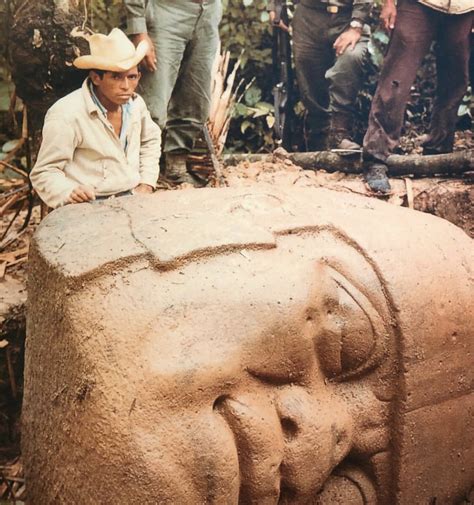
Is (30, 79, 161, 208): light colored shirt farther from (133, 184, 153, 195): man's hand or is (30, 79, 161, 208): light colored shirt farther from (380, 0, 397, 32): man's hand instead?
(380, 0, 397, 32): man's hand

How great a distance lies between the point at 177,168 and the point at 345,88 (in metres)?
0.76

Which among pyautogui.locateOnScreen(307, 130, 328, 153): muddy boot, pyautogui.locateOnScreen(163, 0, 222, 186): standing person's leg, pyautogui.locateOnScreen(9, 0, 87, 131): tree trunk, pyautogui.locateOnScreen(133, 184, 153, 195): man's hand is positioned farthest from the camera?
pyautogui.locateOnScreen(307, 130, 328, 153): muddy boot

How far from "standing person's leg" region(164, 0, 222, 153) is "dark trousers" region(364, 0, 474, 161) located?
69cm

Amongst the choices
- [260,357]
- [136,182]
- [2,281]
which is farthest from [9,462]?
[260,357]

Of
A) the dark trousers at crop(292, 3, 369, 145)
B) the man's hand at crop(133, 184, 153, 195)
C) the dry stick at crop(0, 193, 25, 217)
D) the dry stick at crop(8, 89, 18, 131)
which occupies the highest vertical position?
the dark trousers at crop(292, 3, 369, 145)

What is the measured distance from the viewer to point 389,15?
113 inches

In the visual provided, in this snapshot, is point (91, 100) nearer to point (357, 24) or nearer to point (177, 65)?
point (177, 65)

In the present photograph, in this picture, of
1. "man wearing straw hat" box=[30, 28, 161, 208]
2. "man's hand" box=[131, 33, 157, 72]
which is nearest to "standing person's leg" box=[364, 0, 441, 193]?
"man's hand" box=[131, 33, 157, 72]

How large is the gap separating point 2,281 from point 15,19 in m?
0.94

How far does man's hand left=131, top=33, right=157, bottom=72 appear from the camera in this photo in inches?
102

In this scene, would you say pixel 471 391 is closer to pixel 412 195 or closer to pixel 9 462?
pixel 412 195

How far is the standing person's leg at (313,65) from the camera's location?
2.97 m

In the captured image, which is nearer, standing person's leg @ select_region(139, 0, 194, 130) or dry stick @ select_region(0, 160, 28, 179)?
standing person's leg @ select_region(139, 0, 194, 130)

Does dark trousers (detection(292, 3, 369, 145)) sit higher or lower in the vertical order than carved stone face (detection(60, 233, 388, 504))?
higher
